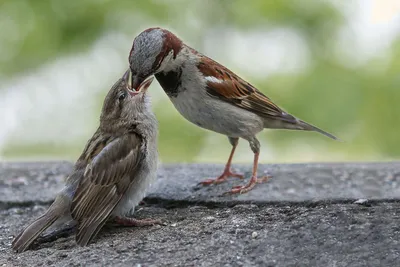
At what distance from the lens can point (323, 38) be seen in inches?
305

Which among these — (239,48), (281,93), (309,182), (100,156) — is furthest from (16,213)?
(239,48)

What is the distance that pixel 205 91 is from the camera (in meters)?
4.85

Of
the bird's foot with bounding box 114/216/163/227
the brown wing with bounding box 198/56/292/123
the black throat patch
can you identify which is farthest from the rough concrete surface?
the black throat patch

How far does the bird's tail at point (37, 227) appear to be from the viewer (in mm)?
3857

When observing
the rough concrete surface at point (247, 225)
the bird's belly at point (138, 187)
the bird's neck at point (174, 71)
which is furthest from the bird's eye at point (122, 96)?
the rough concrete surface at point (247, 225)

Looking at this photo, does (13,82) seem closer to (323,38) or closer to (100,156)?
(323,38)

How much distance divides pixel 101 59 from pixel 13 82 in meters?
1.14

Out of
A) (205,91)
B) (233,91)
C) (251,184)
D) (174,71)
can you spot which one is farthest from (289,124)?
(174,71)

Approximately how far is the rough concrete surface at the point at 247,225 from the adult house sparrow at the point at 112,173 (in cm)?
12

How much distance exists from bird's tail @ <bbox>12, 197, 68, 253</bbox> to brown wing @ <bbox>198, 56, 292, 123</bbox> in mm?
1410

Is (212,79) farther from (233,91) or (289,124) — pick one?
(289,124)

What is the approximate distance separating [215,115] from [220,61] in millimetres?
3270

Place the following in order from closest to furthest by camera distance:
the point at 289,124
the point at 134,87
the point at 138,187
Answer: the point at 138,187 → the point at 134,87 → the point at 289,124

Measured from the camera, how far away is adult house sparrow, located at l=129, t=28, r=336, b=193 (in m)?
4.50
